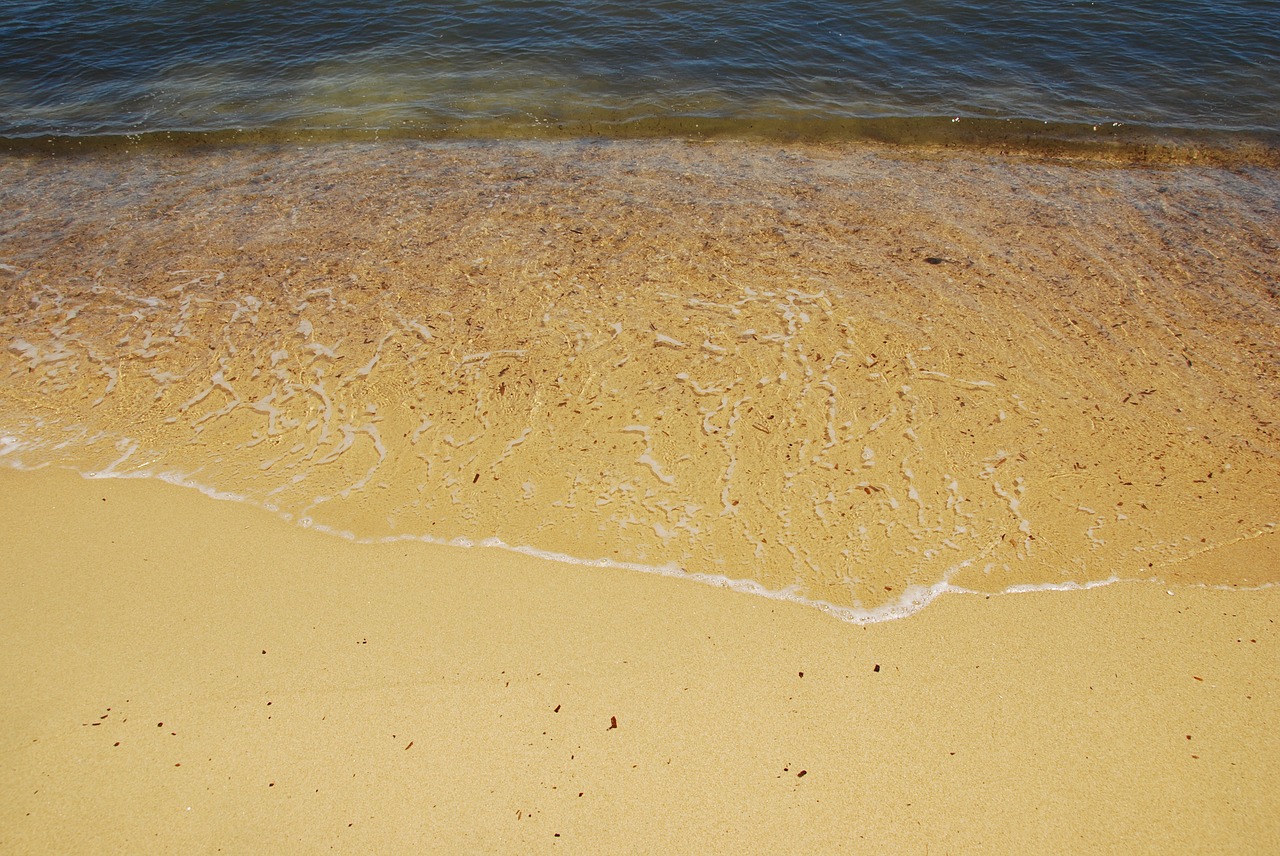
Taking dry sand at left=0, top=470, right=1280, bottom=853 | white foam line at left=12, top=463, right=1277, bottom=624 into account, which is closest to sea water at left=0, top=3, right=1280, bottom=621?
white foam line at left=12, top=463, right=1277, bottom=624

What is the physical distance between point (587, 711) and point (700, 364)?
2.80m

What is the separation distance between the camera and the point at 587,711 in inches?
133

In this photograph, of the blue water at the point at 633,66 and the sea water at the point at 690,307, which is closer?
the sea water at the point at 690,307

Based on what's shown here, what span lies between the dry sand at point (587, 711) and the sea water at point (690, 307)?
0.30 metres

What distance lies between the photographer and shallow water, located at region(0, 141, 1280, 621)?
434 centimetres

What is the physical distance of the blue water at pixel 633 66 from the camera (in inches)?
401

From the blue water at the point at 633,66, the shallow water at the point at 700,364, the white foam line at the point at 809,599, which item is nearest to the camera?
the white foam line at the point at 809,599

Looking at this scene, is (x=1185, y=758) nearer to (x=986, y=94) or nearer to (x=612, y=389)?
(x=612, y=389)

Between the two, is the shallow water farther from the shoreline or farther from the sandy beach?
the shoreline

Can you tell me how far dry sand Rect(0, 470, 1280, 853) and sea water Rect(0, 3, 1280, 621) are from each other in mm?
302

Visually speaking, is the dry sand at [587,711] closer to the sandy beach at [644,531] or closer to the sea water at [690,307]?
the sandy beach at [644,531]

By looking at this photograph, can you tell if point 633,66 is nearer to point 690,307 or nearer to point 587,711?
point 690,307

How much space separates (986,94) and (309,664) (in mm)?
11048

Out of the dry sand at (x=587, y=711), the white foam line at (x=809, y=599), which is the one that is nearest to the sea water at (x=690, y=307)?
the white foam line at (x=809, y=599)
